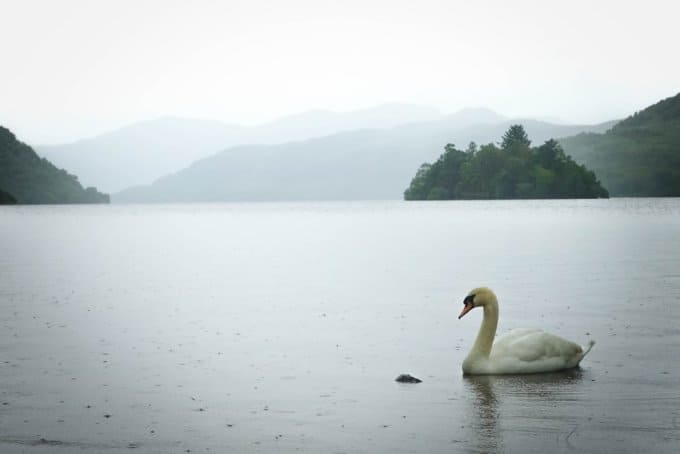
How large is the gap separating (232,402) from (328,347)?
16.4ft

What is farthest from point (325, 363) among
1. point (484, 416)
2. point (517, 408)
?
point (484, 416)

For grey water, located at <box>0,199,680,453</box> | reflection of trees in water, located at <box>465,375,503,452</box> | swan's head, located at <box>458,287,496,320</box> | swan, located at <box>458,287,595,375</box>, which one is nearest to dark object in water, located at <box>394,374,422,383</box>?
grey water, located at <box>0,199,680,453</box>

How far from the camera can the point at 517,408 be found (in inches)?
508

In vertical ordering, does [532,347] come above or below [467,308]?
below

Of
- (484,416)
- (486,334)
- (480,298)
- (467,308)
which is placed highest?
(480,298)

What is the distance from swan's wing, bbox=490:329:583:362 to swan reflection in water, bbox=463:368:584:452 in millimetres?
285

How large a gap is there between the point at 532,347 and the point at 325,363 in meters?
3.43

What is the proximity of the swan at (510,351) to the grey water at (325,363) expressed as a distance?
21 centimetres

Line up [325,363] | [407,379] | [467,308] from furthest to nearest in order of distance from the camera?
[325,363], [467,308], [407,379]

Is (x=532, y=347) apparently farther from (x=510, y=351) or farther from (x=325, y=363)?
(x=325, y=363)

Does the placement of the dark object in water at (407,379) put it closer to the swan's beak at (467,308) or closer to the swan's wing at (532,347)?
the swan's beak at (467,308)

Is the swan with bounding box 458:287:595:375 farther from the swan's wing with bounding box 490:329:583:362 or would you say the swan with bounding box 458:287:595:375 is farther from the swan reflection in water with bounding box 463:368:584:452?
the swan reflection in water with bounding box 463:368:584:452

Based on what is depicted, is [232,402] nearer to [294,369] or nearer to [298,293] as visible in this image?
[294,369]

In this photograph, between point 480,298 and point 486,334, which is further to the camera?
point 480,298
